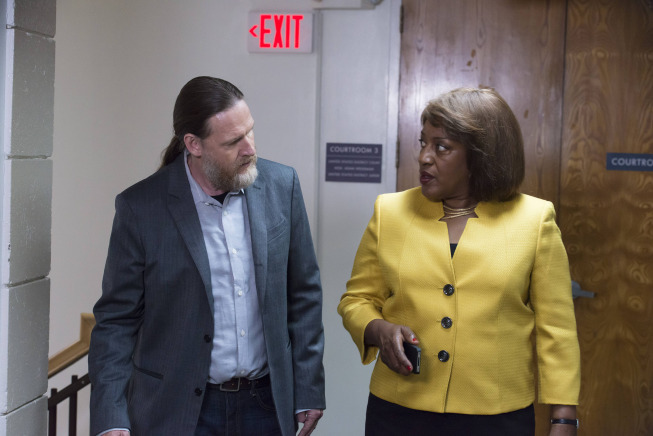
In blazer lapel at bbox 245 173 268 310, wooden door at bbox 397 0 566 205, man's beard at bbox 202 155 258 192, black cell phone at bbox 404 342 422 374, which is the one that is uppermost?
wooden door at bbox 397 0 566 205

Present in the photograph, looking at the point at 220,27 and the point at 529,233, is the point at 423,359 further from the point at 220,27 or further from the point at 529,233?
the point at 220,27

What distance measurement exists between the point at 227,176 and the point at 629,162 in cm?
210

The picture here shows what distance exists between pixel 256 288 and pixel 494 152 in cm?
70

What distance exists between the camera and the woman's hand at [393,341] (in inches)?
72.3

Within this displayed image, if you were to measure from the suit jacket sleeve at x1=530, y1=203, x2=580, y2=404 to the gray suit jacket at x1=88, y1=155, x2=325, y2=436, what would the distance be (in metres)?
0.64

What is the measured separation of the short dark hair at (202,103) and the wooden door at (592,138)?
173 cm

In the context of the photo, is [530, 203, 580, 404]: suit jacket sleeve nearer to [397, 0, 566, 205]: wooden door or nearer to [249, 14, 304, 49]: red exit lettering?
[397, 0, 566, 205]: wooden door

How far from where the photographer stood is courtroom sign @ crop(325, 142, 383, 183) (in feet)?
11.5

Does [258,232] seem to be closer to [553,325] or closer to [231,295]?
[231,295]

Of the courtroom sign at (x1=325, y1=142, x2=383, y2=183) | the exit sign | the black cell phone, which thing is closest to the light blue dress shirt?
the black cell phone

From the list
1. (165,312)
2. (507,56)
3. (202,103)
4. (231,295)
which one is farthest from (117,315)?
(507,56)

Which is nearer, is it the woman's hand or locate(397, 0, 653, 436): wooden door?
the woman's hand

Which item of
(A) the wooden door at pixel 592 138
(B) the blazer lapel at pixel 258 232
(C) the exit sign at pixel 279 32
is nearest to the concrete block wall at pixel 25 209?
(B) the blazer lapel at pixel 258 232

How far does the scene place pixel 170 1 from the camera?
3.58 metres
